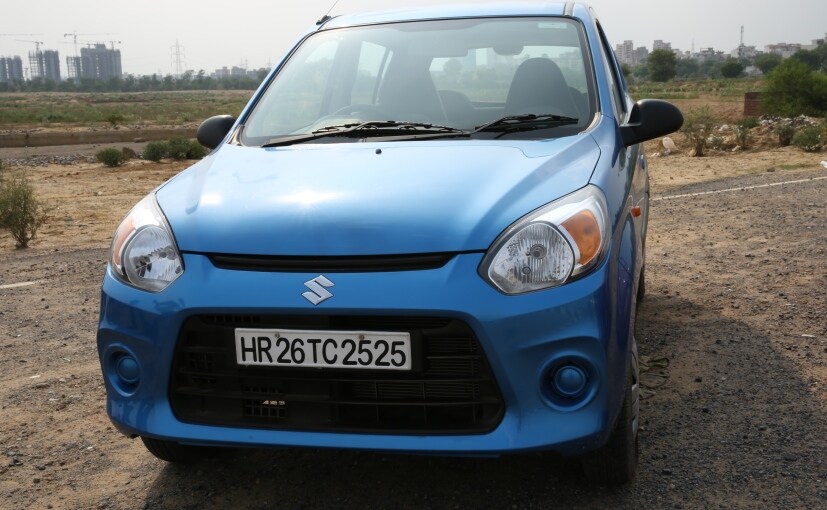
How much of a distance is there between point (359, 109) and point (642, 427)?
170 cm

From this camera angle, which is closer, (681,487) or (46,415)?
(681,487)

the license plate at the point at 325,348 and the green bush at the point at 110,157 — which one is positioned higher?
the license plate at the point at 325,348

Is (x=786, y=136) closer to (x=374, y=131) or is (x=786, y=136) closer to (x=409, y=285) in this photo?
(x=374, y=131)

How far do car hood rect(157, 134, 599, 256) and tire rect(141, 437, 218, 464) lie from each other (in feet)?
2.68

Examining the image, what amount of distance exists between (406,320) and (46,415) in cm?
214

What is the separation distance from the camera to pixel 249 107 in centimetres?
382

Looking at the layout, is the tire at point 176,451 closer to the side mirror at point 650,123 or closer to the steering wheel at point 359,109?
the steering wheel at point 359,109

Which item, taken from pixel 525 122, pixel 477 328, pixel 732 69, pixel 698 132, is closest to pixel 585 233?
pixel 477 328

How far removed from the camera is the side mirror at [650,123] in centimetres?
346

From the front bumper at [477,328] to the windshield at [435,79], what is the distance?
99cm

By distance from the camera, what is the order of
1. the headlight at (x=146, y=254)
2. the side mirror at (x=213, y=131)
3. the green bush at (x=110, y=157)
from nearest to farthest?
the headlight at (x=146, y=254) < the side mirror at (x=213, y=131) < the green bush at (x=110, y=157)

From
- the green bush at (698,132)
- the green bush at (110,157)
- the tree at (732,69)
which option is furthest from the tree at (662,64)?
the green bush at (110,157)

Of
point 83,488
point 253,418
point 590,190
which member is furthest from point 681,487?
point 83,488

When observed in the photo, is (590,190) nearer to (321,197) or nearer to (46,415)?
(321,197)
